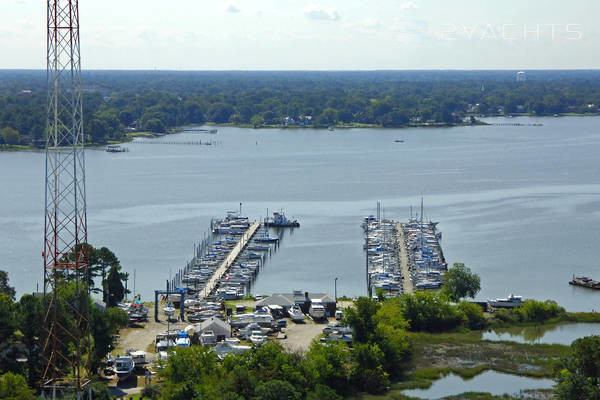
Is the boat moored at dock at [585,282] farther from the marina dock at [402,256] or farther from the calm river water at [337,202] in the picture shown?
the marina dock at [402,256]

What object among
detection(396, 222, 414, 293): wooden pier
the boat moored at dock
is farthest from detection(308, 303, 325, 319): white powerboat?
the boat moored at dock

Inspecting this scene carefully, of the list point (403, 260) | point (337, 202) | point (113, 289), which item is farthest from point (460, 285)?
point (337, 202)

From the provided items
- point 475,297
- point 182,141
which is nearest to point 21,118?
point 182,141

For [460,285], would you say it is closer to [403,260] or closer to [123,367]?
[403,260]

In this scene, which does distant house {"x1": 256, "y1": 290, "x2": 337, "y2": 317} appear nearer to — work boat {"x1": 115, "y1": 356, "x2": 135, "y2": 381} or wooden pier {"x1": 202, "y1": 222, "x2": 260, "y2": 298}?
wooden pier {"x1": 202, "y1": 222, "x2": 260, "y2": 298}

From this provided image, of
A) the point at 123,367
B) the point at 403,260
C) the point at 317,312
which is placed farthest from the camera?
the point at 403,260

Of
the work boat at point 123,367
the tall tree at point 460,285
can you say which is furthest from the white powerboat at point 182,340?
the tall tree at point 460,285

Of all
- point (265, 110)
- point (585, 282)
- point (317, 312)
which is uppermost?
point (265, 110)
